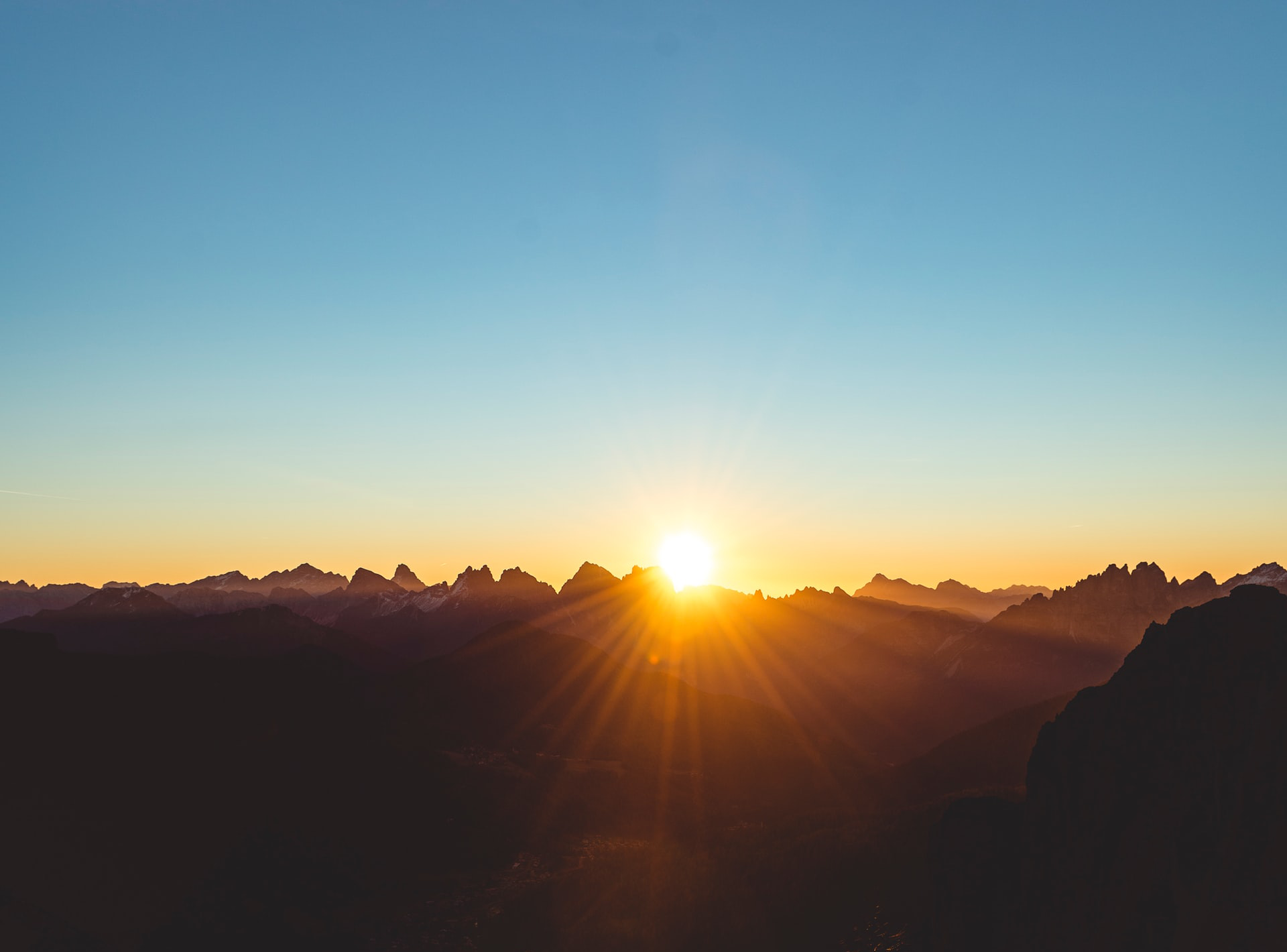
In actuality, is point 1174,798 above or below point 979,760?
above

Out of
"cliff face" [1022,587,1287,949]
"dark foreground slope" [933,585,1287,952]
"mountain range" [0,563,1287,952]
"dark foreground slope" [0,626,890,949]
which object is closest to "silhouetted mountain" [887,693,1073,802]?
"mountain range" [0,563,1287,952]

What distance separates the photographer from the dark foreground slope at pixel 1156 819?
87.5 ft

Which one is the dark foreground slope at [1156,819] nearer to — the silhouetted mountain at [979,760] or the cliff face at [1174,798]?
the cliff face at [1174,798]

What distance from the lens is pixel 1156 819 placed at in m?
29.9

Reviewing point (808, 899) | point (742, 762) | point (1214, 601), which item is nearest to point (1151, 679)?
point (1214, 601)

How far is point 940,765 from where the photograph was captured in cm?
11556

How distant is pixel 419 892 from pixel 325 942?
14.4 metres

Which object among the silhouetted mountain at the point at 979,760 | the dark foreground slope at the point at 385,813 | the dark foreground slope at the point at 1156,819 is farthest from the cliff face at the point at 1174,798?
the silhouetted mountain at the point at 979,760

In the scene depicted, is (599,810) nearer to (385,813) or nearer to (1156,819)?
(385,813)

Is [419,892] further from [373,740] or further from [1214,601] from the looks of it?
[1214,601]

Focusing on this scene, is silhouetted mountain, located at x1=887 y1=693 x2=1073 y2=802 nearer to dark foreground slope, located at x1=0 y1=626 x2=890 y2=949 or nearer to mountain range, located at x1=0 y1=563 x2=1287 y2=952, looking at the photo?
mountain range, located at x1=0 y1=563 x2=1287 y2=952

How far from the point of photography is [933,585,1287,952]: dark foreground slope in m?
26.7

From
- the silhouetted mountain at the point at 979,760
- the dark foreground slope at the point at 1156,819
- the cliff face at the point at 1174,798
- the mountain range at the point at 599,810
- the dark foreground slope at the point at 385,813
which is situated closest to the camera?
the cliff face at the point at 1174,798

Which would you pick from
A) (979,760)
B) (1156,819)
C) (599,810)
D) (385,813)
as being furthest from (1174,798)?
(599,810)
